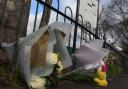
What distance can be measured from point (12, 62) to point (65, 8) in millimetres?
2668

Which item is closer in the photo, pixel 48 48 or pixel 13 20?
pixel 48 48

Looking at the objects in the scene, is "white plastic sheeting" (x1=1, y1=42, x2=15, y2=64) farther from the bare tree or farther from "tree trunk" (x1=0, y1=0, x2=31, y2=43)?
the bare tree

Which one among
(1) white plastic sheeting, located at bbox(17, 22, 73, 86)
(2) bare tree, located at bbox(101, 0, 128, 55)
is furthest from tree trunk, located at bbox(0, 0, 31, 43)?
(2) bare tree, located at bbox(101, 0, 128, 55)

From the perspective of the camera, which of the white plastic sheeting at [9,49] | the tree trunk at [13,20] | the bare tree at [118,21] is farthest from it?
the bare tree at [118,21]

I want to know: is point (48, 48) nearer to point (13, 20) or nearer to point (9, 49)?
point (9, 49)

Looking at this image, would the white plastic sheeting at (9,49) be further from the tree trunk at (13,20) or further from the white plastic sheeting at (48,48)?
the tree trunk at (13,20)

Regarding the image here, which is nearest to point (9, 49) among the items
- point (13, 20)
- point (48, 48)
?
point (48, 48)

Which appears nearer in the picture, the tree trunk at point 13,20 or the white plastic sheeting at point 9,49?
the white plastic sheeting at point 9,49

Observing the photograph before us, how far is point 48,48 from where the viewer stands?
511cm

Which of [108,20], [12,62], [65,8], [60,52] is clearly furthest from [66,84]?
[108,20]

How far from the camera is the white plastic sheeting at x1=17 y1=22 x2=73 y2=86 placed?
478 centimetres

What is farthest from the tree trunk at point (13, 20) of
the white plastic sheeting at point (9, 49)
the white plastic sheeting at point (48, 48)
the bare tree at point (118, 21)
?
the bare tree at point (118, 21)

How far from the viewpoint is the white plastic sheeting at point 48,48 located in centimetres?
478

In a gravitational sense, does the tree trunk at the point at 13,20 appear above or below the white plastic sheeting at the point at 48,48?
above
